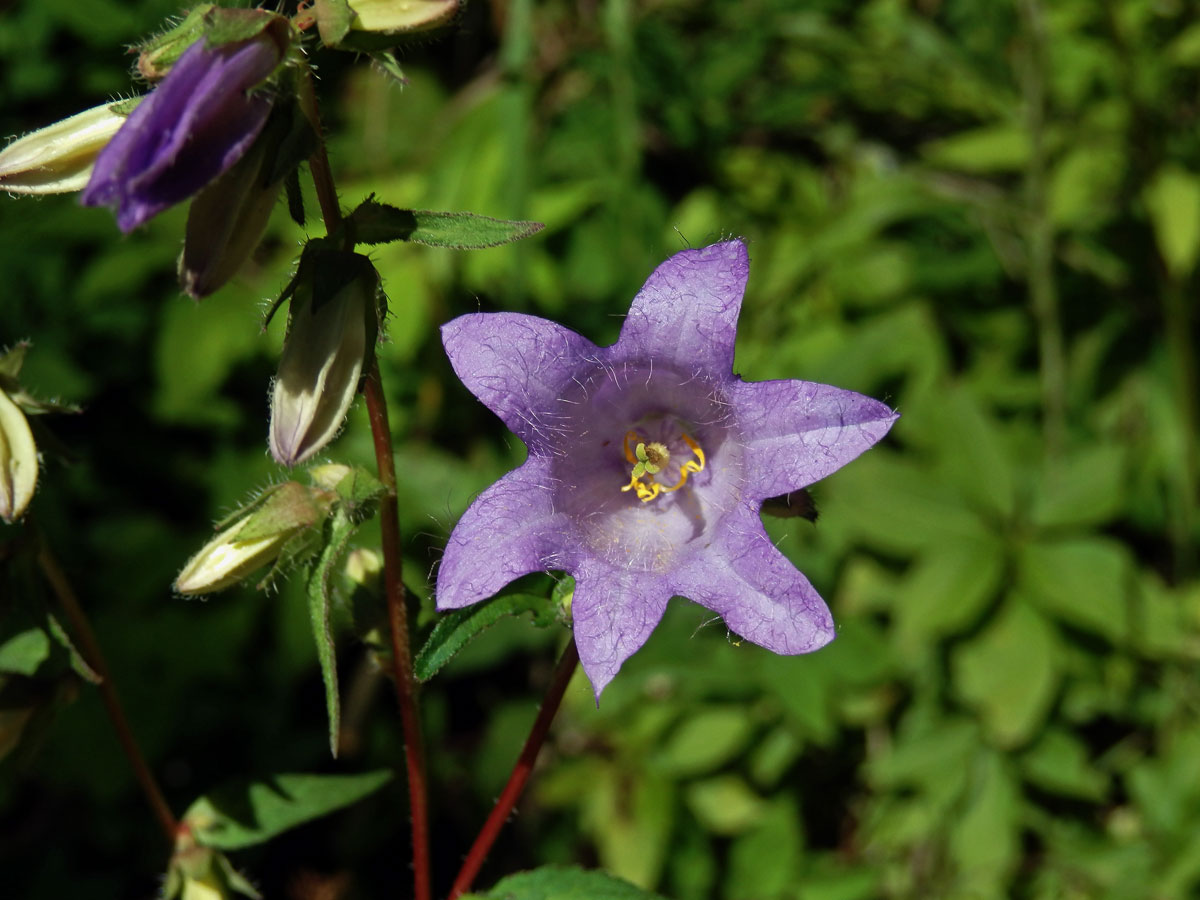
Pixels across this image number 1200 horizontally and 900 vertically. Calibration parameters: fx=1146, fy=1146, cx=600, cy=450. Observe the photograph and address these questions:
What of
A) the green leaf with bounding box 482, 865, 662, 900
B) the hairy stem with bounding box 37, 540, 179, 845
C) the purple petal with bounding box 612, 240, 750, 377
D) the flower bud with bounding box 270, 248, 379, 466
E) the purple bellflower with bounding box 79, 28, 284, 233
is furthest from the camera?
the hairy stem with bounding box 37, 540, 179, 845

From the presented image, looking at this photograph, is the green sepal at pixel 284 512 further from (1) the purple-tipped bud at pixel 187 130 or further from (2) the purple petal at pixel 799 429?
(2) the purple petal at pixel 799 429

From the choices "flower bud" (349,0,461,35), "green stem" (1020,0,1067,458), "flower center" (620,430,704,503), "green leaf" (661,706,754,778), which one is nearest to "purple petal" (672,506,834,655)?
"flower center" (620,430,704,503)

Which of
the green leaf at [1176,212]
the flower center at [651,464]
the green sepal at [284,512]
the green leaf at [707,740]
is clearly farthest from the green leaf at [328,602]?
the green leaf at [1176,212]

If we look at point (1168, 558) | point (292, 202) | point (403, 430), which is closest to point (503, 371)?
point (292, 202)

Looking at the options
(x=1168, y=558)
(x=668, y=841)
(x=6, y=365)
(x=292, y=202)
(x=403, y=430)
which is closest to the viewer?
(x=292, y=202)

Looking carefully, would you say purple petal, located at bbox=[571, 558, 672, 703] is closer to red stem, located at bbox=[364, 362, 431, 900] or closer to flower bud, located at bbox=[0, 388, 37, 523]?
red stem, located at bbox=[364, 362, 431, 900]

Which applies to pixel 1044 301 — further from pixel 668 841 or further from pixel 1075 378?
pixel 668 841
